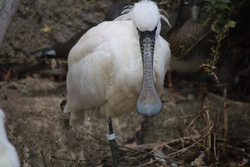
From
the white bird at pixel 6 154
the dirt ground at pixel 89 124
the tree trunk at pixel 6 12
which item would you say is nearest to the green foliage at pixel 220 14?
the dirt ground at pixel 89 124

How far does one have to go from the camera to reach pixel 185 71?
23.3 ft

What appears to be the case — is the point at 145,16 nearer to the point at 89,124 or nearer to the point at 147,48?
the point at 147,48

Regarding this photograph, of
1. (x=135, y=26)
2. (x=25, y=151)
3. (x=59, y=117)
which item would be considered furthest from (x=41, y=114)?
(x=135, y=26)

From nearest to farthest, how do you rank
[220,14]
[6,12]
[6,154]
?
1. [6,154]
2. [6,12]
3. [220,14]

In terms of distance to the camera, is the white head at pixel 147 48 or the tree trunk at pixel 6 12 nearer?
the tree trunk at pixel 6 12

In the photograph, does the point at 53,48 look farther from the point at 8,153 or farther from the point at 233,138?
the point at 8,153

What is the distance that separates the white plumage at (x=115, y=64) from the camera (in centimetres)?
472

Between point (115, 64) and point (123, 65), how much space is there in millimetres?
62

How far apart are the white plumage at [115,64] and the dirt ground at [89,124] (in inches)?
21.7

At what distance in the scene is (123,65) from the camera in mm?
4715

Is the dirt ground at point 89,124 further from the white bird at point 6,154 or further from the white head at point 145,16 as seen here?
the white bird at point 6,154

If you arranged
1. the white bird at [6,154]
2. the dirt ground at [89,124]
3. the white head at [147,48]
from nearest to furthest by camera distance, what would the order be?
the white bird at [6,154], the white head at [147,48], the dirt ground at [89,124]

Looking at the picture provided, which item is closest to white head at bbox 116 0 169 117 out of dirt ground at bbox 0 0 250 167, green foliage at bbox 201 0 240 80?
dirt ground at bbox 0 0 250 167

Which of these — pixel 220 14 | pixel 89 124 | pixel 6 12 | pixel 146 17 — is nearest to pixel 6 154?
pixel 6 12
